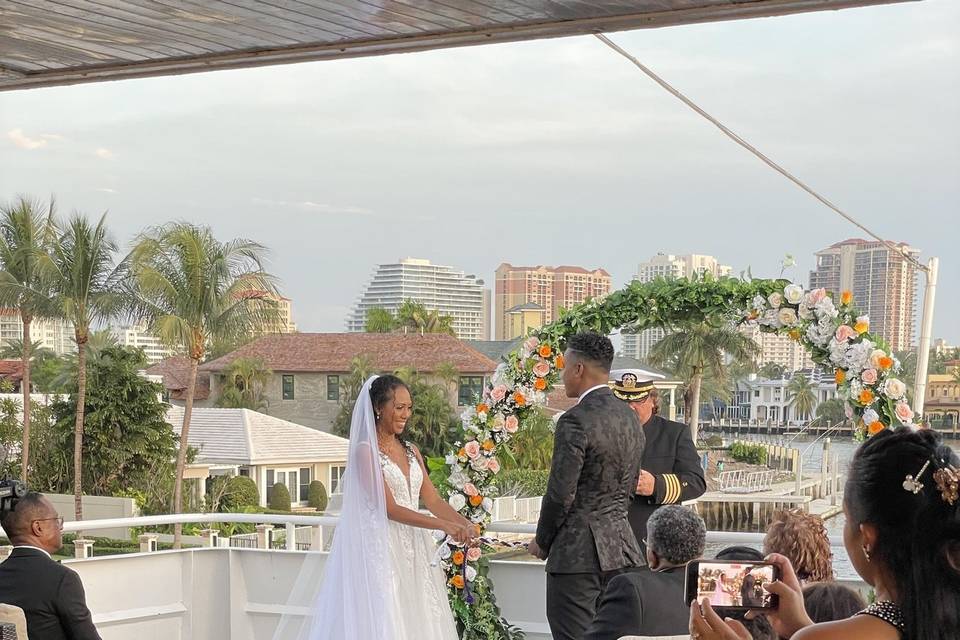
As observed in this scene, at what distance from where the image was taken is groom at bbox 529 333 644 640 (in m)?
3.99

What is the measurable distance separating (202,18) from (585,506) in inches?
78.3

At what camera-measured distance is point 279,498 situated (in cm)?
5044

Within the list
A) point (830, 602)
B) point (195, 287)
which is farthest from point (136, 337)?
point (830, 602)

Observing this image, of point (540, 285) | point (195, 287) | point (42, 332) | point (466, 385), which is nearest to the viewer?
point (195, 287)

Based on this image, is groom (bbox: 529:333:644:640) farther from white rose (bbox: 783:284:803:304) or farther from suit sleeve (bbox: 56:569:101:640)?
suit sleeve (bbox: 56:569:101:640)

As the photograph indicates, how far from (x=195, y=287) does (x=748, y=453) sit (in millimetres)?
23107

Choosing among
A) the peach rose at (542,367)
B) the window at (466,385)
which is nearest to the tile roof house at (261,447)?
the window at (466,385)

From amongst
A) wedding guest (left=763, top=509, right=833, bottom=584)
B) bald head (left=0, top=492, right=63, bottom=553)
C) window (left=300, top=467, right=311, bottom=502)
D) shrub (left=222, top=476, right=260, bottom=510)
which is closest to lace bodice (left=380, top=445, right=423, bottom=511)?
bald head (left=0, top=492, right=63, bottom=553)

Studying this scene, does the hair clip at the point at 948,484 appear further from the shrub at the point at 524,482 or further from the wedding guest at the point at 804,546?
the shrub at the point at 524,482

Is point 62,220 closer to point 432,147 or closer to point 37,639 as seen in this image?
point 432,147

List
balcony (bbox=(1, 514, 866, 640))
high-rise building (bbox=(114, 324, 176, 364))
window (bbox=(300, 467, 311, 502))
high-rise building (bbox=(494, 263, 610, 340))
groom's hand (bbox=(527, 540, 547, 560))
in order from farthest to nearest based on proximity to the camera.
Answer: high-rise building (bbox=(494, 263, 610, 340))
window (bbox=(300, 467, 311, 502))
high-rise building (bbox=(114, 324, 176, 364))
balcony (bbox=(1, 514, 866, 640))
groom's hand (bbox=(527, 540, 547, 560))

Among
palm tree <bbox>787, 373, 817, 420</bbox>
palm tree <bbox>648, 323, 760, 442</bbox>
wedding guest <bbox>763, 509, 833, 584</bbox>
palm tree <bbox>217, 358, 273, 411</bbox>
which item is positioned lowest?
palm tree <bbox>217, 358, 273, 411</bbox>

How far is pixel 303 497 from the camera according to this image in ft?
177

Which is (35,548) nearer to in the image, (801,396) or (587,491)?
(587,491)
